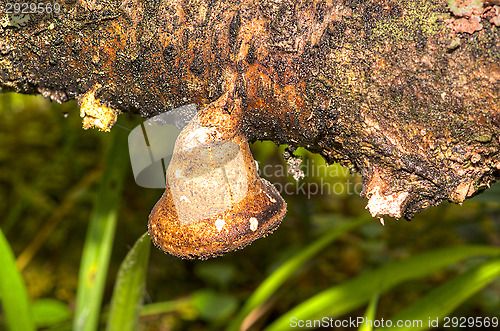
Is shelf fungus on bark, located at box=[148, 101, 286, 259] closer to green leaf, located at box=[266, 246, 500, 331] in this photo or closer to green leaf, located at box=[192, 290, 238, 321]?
green leaf, located at box=[266, 246, 500, 331]

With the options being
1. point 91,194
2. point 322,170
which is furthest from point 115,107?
point 322,170

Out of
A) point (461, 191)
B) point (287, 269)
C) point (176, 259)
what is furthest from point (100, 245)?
point (461, 191)

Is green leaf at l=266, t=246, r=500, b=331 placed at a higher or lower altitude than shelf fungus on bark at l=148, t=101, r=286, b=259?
lower

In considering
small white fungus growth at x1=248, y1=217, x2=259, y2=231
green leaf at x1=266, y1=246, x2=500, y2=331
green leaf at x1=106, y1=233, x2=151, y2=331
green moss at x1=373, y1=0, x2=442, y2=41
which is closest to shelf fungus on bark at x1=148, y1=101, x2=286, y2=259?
small white fungus growth at x1=248, y1=217, x2=259, y2=231

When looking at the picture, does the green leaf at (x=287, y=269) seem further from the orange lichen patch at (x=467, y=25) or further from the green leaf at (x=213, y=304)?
the orange lichen patch at (x=467, y=25)

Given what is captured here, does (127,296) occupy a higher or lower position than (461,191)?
lower

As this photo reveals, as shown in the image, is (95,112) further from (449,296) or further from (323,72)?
(449,296)
